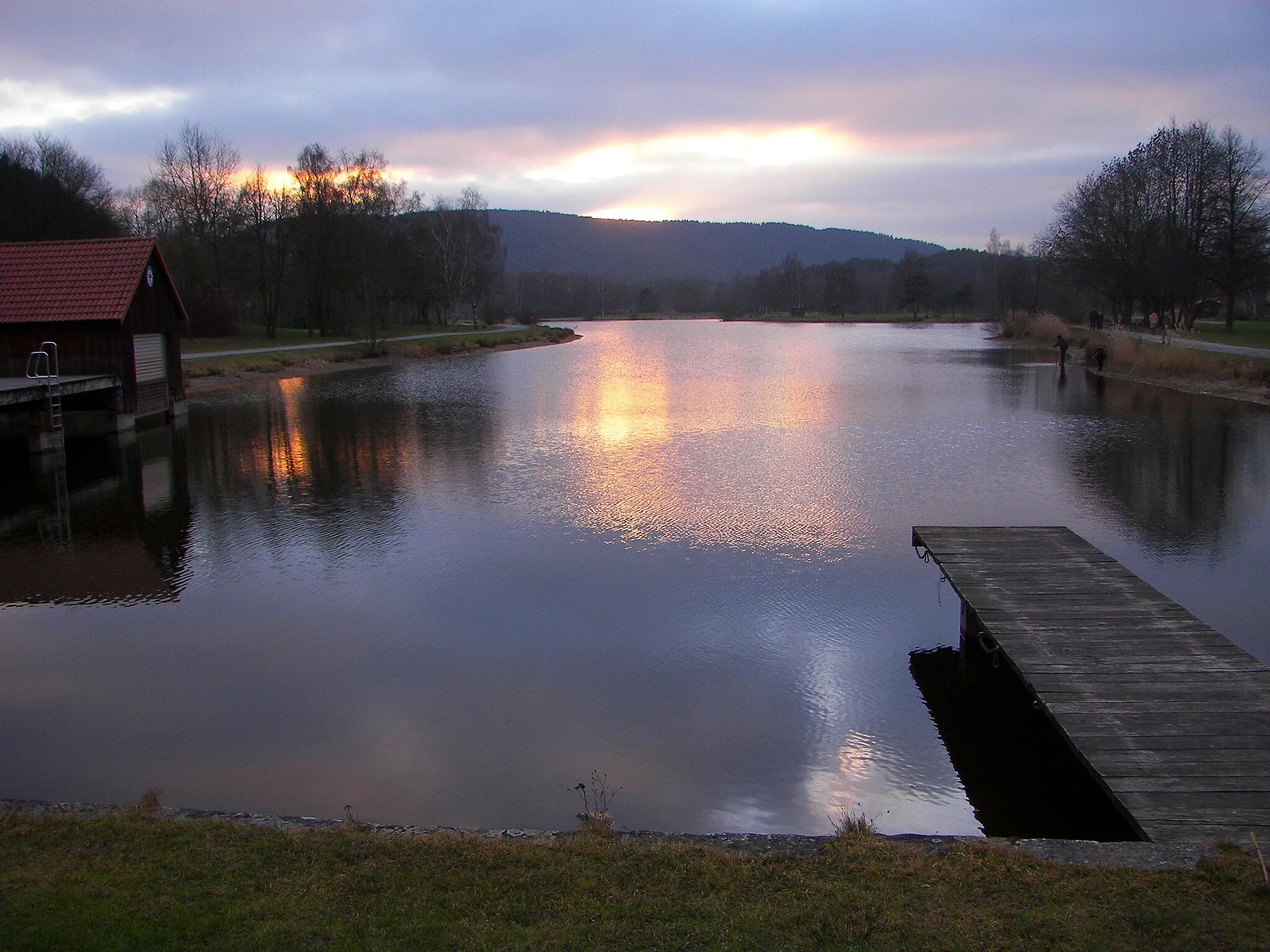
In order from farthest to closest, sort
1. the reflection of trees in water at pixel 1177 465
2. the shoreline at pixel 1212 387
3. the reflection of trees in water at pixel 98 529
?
the shoreline at pixel 1212 387, the reflection of trees in water at pixel 1177 465, the reflection of trees in water at pixel 98 529

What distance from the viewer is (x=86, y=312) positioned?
2031 centimetres

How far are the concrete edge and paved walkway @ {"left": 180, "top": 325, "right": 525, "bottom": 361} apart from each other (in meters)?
25.8

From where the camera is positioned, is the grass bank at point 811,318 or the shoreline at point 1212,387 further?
the grass bank at point 811,318

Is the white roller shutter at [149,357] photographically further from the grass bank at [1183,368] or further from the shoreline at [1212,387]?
the grass bank at [1183,368]

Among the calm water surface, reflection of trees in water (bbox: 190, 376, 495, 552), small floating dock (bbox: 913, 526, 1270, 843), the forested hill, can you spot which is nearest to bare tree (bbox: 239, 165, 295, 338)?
reflection of trees in water (bbox: 190, 376, 495, 552)

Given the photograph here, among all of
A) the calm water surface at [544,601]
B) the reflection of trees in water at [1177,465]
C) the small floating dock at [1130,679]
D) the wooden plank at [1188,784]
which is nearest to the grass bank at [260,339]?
the calm water surface at [544,601]

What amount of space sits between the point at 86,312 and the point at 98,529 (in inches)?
370

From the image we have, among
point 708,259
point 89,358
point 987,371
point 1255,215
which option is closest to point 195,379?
point 89,358

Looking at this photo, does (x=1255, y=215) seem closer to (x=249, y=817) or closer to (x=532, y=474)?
(x=532, y=474)

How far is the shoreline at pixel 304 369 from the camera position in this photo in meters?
30.8

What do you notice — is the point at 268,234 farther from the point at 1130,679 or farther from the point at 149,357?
the point at 1130,679

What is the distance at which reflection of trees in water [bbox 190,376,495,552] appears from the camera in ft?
43.1

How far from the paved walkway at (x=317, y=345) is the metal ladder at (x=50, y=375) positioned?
8.13 m

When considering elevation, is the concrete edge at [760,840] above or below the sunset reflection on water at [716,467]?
below
